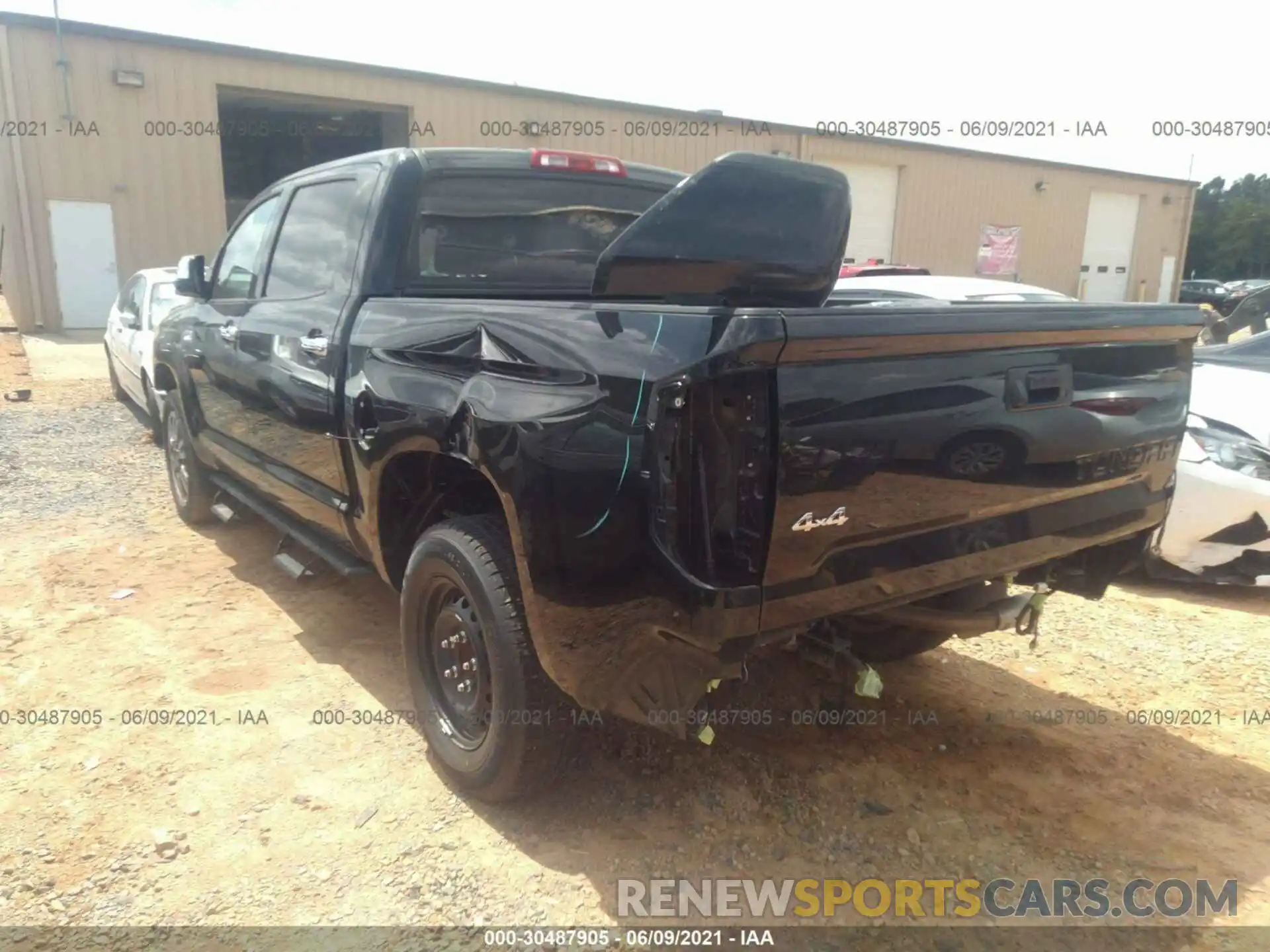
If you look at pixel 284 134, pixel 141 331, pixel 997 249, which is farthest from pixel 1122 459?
pixel 997 249

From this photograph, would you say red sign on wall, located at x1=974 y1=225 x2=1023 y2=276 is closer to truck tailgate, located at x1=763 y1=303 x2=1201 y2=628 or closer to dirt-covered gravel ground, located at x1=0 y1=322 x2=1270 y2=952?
dirt-covered gravel ground, located at x1=0 y1=322 x2=1270 y2=952

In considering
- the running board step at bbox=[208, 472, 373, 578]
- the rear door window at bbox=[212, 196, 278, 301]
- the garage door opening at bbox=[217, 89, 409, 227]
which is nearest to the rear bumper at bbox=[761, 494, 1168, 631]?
the running board step at bbox=[208, 472, 373, 578]

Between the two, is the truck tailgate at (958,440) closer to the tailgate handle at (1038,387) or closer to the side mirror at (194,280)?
the tailgate handle at (1038,387)

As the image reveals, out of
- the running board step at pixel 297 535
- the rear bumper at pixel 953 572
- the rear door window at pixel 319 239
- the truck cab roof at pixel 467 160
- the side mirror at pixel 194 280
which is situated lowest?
the running board step at pixel 297 535

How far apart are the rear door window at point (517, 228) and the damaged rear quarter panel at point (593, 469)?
1022 mm

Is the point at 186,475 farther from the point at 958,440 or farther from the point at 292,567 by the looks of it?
the point at 958,440

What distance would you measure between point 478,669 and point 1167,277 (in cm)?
3628

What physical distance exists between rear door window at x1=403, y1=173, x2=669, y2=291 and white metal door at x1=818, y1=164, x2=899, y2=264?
72.2 ft

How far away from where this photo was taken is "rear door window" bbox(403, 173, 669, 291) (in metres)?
3.43

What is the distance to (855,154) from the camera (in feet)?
79.8

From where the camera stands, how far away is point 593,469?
6.97 feet

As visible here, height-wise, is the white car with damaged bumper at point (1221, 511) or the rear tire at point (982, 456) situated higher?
the rear tire at point (982, 456)

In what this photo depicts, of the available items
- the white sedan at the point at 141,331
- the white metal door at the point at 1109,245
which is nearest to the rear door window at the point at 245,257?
the white sedan at the point at 141,331

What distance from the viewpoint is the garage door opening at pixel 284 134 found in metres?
17.8
